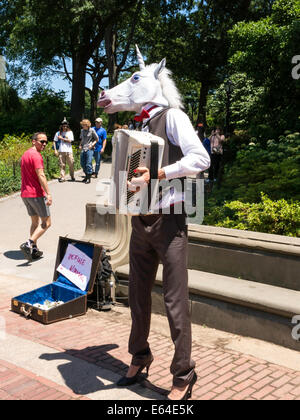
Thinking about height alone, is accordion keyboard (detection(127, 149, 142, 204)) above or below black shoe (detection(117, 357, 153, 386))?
above

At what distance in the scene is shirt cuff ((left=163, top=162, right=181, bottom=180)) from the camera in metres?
3.42

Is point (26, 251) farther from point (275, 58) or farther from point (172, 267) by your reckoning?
point (275, 58)

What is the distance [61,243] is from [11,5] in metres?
27.6

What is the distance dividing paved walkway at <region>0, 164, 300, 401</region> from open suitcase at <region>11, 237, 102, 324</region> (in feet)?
0.32

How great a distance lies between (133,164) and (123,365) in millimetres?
1838

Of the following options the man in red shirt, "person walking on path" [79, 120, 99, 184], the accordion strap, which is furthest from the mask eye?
"person walking on path" [79, 120, 99, 184]

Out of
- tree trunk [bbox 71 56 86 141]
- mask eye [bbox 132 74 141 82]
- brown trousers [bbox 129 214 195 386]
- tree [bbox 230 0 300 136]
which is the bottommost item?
brown trousers [bbox 129 214 195 386]

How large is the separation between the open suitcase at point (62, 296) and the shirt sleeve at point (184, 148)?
2.45 meters

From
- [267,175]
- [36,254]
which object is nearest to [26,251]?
[36,254]

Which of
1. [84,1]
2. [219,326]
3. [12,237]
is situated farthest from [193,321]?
[84,1]

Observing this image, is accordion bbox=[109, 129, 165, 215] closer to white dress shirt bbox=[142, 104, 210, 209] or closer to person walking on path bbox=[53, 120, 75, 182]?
white dress shirt bbox=[142, 104, 210, 209]

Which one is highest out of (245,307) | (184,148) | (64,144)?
(64,144)

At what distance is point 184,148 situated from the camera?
11.4ft

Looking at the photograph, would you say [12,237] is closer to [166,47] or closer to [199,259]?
[199,259]
